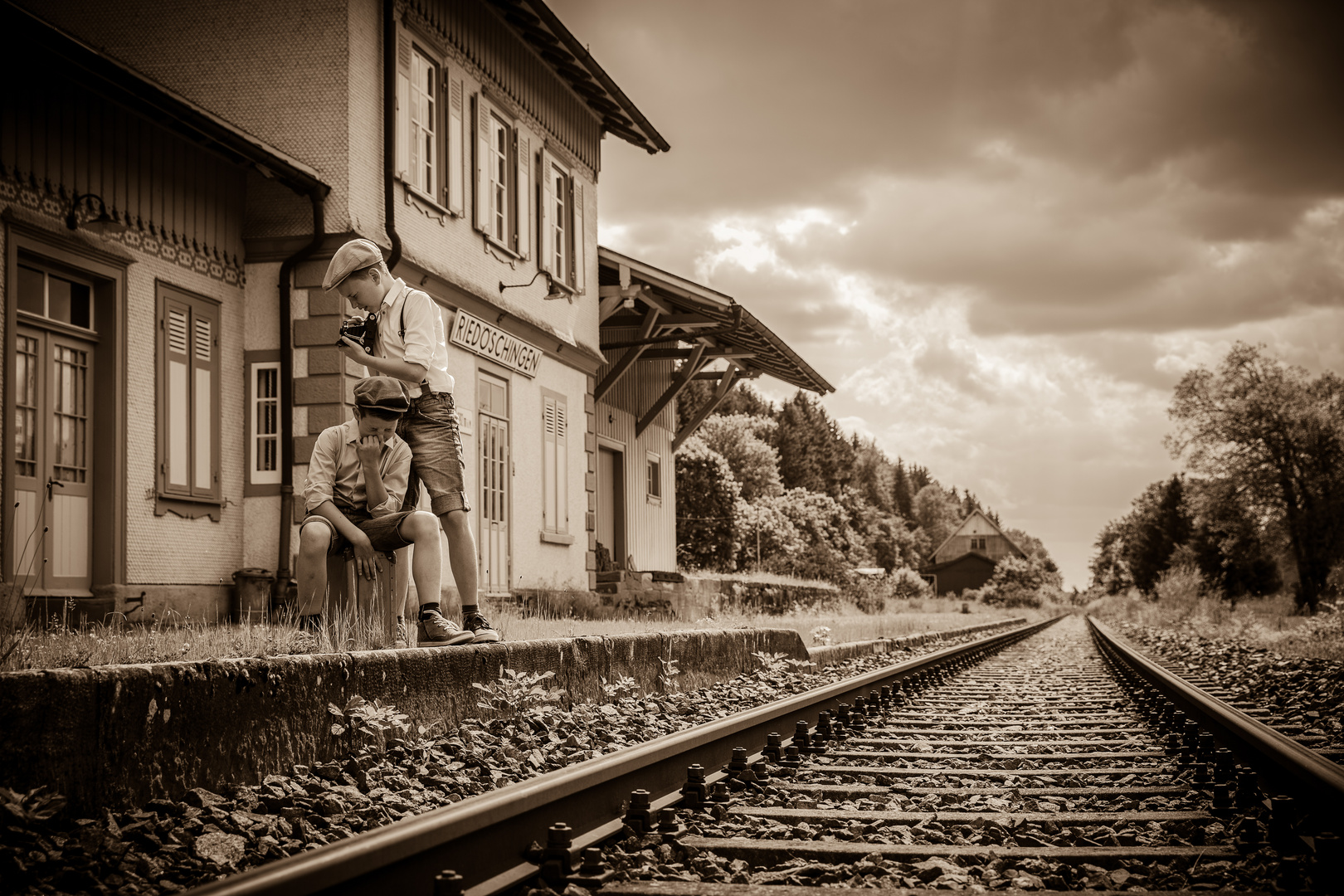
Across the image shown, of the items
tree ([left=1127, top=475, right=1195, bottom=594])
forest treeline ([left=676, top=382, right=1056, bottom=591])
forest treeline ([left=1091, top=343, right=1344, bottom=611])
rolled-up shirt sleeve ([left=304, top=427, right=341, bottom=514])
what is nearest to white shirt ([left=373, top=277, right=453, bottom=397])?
rolled-up shirt sleeve ([left=304, top=427, right=341, bottom=514])

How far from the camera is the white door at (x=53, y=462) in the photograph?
30.3 feet

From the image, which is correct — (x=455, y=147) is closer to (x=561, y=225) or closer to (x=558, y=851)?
(x=561, y=225)

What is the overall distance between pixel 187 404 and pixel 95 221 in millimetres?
1931

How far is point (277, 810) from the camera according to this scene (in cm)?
390

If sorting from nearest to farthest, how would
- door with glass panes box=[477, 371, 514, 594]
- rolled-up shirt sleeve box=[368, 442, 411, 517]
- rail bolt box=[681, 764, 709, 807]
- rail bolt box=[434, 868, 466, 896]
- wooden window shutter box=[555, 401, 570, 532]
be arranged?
1. rail bolt box=[434, 868, 466, 896]
2. rail bolt box=[681, 764, 709, 807]
3. rolled-up shirt sleeve box=[368, 442, 411, 517]
4. door with glass panes box=[477, 371, 514, 594]
5. wooden window shutter box=[555, 401, 570, 532]

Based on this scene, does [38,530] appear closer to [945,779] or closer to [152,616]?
[152,616]

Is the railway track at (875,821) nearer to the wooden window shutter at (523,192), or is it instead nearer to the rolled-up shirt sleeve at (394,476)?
the rolled-up shirt sleeve at (394,476)

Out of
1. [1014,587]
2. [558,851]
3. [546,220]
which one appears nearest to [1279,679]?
[558,851]

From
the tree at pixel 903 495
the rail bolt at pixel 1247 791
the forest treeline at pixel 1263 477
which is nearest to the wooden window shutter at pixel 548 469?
the rail bolt at pixel 1247 791

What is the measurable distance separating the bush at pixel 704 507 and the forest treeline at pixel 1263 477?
62.4 ft

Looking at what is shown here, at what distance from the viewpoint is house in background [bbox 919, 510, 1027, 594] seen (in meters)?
115

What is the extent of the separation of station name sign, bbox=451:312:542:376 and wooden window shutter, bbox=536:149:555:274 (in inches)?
54.2

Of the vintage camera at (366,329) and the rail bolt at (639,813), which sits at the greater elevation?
the vintage camera at (366,329)

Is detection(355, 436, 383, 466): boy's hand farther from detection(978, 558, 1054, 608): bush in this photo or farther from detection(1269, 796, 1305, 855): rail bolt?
detection(978, 558, 1054, 608): bush
